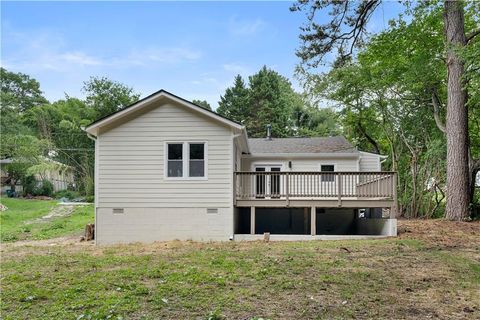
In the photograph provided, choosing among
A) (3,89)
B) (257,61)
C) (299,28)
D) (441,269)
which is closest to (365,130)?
(299,28)

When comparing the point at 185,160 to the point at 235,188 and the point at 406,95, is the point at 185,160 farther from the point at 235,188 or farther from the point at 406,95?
the point at 406,95

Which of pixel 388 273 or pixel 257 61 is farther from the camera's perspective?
pixel 257 61

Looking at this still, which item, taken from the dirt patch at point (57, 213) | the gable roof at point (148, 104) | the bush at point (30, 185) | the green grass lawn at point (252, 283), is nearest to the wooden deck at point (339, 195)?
the gable roof at point (148, 104)

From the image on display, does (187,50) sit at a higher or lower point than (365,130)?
higher

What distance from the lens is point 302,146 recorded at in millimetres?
17875

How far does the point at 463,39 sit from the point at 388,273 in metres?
9.73

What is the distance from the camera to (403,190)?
18.1m

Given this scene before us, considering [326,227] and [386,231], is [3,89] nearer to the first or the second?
[326,227]

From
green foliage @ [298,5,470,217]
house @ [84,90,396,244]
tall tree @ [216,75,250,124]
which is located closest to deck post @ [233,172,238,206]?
house @ [84,90,396,244]

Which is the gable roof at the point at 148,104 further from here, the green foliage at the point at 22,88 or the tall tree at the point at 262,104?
the green foliage at the point at 22,88

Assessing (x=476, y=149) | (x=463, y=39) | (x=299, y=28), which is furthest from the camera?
(x=476, y=149)

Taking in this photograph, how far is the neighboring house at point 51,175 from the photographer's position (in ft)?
96.8

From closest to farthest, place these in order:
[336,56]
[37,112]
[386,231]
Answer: [386,231], [336,56], [37,112]

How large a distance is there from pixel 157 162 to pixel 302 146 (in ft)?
25.9
